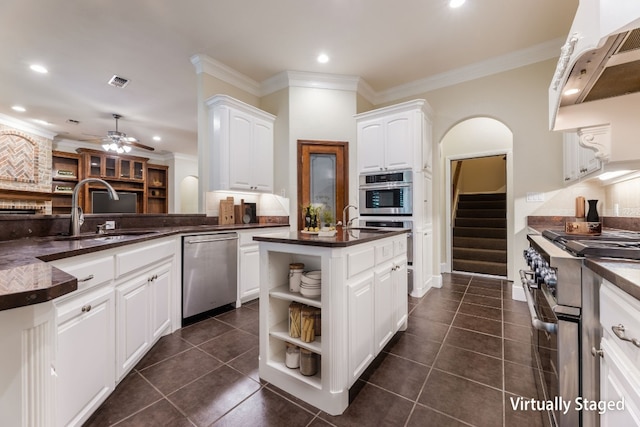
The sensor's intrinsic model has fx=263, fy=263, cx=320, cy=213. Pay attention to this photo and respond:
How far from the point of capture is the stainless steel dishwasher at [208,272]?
2.52 metres

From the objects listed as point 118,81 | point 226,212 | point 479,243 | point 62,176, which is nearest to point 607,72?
point 226,212

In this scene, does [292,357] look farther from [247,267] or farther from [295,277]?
[247,267]

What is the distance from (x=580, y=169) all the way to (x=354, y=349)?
2524 millimetres

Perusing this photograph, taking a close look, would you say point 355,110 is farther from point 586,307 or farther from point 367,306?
point 586,307

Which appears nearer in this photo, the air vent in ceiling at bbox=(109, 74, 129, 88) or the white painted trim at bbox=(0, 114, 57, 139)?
the air vent in ceiling at bbox=(109, 74, 129, 88)

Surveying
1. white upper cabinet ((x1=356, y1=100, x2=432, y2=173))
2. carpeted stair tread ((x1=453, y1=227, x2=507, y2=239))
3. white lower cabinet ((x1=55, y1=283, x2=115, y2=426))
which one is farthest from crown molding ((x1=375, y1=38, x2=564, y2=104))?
white lower cabinet ((x1=55, y1=283, x2=115, y2=426))

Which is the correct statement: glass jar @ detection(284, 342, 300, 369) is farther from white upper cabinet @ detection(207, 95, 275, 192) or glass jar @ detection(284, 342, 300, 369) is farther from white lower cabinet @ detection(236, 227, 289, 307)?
white upper cabinet @ detection(207, 95, 275, 192)

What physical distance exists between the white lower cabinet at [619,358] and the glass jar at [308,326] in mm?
1204

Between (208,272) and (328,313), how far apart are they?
171cm

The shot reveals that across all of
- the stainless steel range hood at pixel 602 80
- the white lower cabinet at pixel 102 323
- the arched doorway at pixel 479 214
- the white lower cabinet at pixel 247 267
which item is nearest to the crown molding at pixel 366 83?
the arched doorway at pixel 479 214

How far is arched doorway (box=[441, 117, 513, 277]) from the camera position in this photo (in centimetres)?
425

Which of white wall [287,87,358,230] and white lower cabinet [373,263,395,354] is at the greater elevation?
white wall [287,87,358,230]

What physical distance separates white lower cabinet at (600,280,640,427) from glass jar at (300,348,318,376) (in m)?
1.22

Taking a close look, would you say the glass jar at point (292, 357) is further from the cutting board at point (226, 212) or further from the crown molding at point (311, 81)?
the crown molding at point (311, 81)
